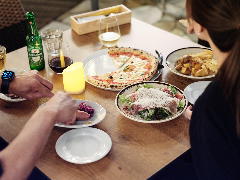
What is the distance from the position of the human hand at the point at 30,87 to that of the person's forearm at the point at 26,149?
38 cm

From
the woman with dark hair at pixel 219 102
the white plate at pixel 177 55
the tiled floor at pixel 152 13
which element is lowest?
the tiled floor at pixel 152 13

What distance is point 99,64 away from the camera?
189cm

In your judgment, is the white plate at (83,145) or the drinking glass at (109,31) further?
the drinking glass at (109,31)

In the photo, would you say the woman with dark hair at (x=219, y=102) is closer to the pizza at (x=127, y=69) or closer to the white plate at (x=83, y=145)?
the white plate at (x=83, y=145)

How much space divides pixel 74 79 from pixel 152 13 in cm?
285

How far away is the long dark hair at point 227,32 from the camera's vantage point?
106cm

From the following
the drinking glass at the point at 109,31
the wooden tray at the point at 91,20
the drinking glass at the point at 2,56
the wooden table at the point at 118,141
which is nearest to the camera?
the wooden table at the point at 118,141

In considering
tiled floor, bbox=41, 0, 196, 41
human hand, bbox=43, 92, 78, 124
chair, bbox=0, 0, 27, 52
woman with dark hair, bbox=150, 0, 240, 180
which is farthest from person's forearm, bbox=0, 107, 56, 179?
tiled floor, bbox=41, 0, 196, 41

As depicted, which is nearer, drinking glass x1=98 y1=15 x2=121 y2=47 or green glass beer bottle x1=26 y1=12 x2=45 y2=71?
green glass beer bottle x1=26 y1=12 x2=45 y2=71

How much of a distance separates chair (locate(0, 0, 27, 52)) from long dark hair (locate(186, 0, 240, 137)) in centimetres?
167

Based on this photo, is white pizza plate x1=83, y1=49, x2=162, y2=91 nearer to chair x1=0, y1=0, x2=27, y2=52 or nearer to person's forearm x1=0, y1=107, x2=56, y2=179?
person's forearm x1=0, y1=107, x2=56, y2=179

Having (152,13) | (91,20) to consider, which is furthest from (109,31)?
(152,13)

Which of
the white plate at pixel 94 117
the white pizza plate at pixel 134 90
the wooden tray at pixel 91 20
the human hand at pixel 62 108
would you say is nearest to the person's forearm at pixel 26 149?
the human hand at pixel 62 108

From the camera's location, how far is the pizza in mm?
1721
